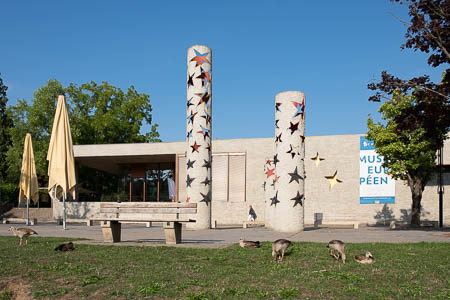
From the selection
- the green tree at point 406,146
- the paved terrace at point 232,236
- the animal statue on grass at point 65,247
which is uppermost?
the green tree at point 406,146

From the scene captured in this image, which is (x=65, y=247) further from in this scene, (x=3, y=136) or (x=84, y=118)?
(x=3, y=136)

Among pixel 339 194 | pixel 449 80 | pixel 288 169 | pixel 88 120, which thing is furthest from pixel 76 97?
pixel 449 80

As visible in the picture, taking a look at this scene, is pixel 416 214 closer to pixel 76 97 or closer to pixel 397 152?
pixel 397 152

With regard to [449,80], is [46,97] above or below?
above

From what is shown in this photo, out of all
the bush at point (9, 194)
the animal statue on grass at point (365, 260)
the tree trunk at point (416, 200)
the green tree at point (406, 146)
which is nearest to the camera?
the animal statue on grass at point (365, 260)

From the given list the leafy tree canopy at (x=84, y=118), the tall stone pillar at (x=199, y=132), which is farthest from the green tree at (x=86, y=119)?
the tall stone pillar at (x=199, y=132)

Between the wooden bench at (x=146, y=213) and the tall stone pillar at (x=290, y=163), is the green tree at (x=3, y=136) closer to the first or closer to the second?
the tall stone pillar at (x=290, y=163)

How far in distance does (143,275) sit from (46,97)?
42.1 meters

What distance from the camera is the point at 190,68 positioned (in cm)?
2005

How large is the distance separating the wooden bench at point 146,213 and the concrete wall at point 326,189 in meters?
18.5

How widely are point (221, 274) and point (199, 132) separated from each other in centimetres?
1284

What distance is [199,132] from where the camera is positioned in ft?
64.1

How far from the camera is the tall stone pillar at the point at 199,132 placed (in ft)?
63.3

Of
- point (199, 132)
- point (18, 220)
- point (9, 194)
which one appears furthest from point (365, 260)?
point (9, 194)
